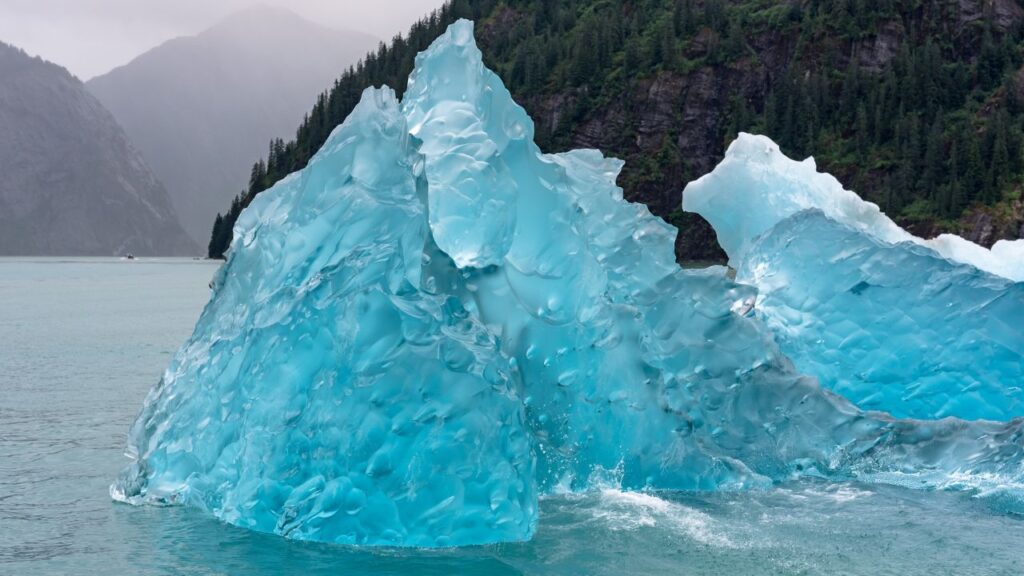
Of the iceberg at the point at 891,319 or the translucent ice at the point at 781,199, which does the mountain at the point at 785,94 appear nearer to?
the translucent ice at the point at 781,199

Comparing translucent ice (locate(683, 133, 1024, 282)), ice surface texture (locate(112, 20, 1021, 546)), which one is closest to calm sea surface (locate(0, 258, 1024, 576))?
ice surface texture (locate(112, 20, 1021, 546))

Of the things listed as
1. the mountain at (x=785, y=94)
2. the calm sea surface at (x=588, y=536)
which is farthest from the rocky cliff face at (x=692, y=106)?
the calm sea surface at (x=588, y=536)

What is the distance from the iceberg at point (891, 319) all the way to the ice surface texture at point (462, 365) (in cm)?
217

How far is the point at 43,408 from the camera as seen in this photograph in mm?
17547

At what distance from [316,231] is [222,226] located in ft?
407

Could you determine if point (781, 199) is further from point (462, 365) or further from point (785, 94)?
point (785, 94)

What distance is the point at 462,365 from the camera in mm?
9133

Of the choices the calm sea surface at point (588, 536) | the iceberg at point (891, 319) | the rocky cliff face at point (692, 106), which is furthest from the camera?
the rocky cliff face at point (692, 106)

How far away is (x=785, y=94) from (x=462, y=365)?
3921 inches

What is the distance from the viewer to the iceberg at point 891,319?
14.5m

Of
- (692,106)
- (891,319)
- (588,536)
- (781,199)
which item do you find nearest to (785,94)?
(692,106)

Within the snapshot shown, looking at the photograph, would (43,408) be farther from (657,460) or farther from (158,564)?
(657,460)

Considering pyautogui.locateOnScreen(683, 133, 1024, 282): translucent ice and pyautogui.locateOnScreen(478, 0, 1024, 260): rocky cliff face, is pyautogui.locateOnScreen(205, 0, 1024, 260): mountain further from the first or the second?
pyautogui.locateOnScreen(683, 133, 1024, 282): translucent ice

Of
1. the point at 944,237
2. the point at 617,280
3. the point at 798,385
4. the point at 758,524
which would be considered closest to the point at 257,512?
the point at 758,524
